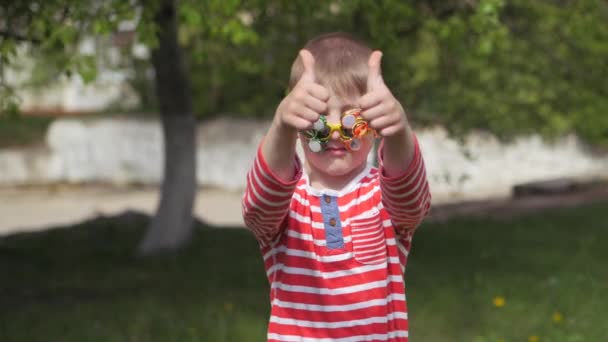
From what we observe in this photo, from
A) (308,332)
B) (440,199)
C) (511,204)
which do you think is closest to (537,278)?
(308,332)

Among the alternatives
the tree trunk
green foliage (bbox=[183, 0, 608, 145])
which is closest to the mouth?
green foliage (bbox=[183, 0, 608, 145])

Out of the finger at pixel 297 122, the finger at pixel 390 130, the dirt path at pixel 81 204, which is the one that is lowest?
the dirt path at pixel 81 204

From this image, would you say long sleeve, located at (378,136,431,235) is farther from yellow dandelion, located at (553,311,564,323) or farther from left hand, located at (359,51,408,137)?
yellow dandelion, located at (553,311,564,323)

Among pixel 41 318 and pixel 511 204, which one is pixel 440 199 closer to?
pixel 511 204

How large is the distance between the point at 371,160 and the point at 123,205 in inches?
532

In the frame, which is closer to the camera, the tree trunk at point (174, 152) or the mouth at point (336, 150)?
the mouth at point (336, 150)

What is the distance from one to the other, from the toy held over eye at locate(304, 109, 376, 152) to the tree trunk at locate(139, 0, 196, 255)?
23.0 feet

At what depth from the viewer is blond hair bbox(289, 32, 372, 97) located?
2324 millimetres

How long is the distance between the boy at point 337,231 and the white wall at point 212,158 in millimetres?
13627

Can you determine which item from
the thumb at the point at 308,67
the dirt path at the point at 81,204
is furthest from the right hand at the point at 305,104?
the dirt path at the point at 81,204

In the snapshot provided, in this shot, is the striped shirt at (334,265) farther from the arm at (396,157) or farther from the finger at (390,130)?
the finger at (390,130)

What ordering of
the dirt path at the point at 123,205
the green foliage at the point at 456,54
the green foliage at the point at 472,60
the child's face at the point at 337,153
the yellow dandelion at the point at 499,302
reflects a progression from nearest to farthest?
1. the child's face at the point at 337,153
2. the yellow dandelion at the point at 499,302
3. the green foliage at the point at 456,54
4. the green foliage at the point at 472,60
5. the dirt path at the point at 123,205

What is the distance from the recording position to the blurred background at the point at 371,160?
18.8 feet

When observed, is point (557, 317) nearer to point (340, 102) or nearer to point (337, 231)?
point (337, 231)
